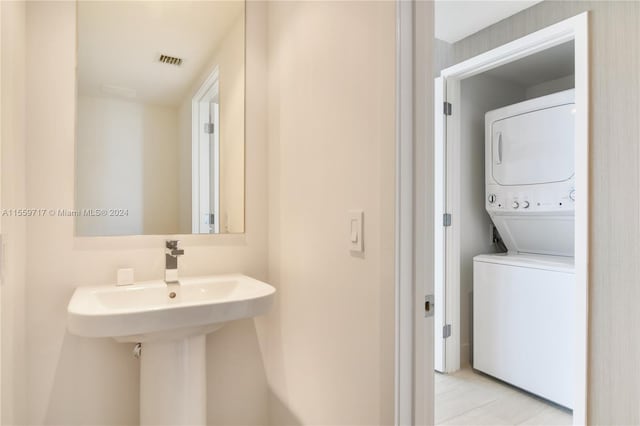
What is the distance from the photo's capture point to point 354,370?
3.63 feet

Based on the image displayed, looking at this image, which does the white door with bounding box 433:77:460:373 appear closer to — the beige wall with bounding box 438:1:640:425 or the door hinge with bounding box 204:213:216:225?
the beige wall with bounding box 438:1:640:425

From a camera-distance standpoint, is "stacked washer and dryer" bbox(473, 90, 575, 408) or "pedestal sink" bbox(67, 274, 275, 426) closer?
"pedestal sink" bbox(67, 274, 275, 426)

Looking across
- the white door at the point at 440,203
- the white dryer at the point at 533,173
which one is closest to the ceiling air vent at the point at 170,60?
the white door at the point at 440,203

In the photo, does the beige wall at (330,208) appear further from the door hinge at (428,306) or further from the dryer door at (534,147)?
the dryer door at (534,147)

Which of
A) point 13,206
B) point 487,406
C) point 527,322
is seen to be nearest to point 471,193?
point 527,322

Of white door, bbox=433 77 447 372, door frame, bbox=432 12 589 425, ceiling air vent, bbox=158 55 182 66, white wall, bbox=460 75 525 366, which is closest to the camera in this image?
ceiling air vent, bbox=158 55 182 66

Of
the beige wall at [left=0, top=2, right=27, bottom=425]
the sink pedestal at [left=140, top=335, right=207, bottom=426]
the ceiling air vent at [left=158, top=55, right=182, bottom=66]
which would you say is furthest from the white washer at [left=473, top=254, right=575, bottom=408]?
the beige wall at [left=0, top=2, right=27, bottom=425]

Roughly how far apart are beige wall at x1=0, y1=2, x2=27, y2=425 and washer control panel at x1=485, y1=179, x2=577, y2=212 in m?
2.64

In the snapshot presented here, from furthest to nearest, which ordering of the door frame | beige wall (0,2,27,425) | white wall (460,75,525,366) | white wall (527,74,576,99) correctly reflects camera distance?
white wall (527,74,576,99)
white wall (460,75,525,366)
the door frame
beige wall (0,2,27,425)

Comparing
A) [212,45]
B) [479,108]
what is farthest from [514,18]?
[212,45]

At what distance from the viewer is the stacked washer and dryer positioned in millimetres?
2146

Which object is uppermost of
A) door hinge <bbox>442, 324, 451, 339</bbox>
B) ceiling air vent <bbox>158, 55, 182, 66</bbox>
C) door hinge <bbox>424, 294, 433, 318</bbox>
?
ceiling air vent <bbox>158, 55, 182, 66</bbox>

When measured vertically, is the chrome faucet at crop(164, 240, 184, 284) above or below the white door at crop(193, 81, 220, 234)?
below

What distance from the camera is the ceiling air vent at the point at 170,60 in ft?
5.24
